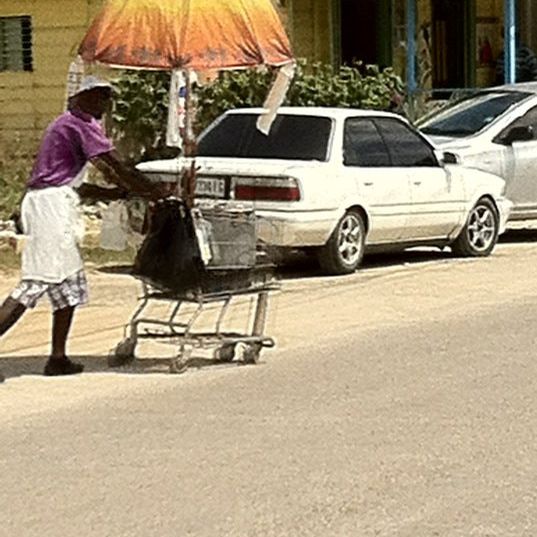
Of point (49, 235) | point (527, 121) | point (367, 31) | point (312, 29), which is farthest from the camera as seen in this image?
point (367, 31)

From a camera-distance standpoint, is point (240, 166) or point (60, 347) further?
point (240, 166)

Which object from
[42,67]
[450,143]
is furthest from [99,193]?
[42,67]

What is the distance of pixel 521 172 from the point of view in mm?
17859

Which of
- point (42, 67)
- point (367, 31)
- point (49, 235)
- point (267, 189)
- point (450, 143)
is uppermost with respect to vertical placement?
point (367, 31)

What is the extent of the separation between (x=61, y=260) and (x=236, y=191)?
4.54 metres

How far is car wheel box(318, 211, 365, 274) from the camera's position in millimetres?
14914

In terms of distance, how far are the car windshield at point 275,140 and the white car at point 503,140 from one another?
2.59 metres

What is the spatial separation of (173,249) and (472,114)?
8861 millimetres

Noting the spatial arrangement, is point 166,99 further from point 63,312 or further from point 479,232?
point 63,312

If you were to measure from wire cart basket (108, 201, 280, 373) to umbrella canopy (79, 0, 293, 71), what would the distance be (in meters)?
0.93

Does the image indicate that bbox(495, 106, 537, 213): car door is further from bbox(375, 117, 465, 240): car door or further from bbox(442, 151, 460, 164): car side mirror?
bbox(375, 117, 465, 240): car door

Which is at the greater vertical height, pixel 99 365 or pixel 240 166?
pixel 240 166

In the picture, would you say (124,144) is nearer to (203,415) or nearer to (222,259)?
(222,259)

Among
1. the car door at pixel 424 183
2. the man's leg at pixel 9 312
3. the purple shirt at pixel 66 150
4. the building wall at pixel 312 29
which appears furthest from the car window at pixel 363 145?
the building wall at pixel 312 29
